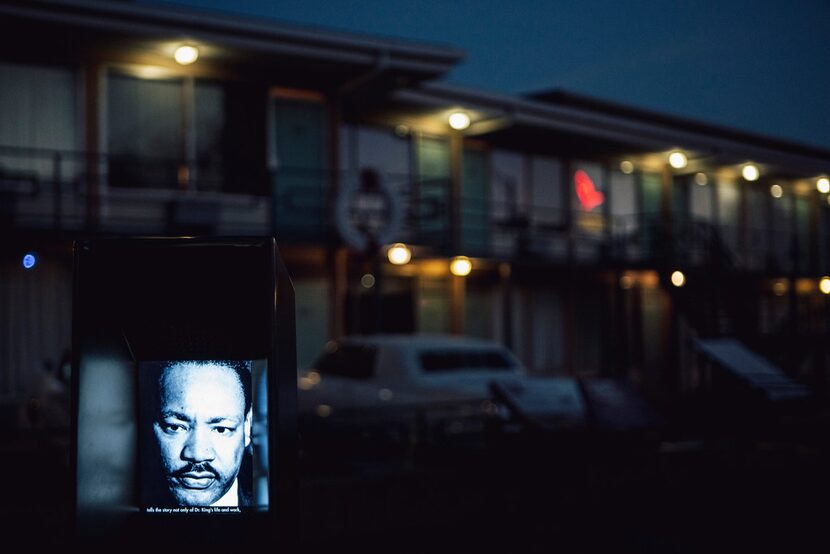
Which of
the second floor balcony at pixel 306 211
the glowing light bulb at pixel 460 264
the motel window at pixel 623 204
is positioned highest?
the motel window at pixel 623 204

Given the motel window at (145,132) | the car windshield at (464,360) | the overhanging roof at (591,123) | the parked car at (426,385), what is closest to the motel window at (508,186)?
the overhanging roof at (591,123)

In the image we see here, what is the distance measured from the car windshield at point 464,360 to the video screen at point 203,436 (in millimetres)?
7203

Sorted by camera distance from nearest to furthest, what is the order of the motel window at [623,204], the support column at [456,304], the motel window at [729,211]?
1. the support column at [456,304]
2. the motel window at [623,204]
3. the motel window at [729,211]

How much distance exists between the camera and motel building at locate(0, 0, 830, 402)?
49.3 feet

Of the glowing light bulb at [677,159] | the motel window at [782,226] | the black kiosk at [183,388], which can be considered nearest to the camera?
the black kiosk at [183,388]

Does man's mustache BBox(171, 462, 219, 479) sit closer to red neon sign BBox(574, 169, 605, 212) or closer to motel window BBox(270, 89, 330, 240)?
motel window BBox(270, 89, 330, 240)

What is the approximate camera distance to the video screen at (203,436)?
5117 mm

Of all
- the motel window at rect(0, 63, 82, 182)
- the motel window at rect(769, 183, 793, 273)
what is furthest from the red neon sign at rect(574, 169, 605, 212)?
the motel window at rect(0, 63, 82, 182)

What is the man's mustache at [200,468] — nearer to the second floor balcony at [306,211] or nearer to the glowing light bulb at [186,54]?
the second floor balcony at [306,211]

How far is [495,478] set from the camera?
9.79 m

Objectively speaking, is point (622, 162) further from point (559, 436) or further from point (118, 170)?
point (559, 436)

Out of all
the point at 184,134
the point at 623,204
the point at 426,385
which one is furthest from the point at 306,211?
the point at 623,204

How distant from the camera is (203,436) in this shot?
514 centimetres

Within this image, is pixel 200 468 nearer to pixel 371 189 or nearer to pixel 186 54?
pixel 186 54
